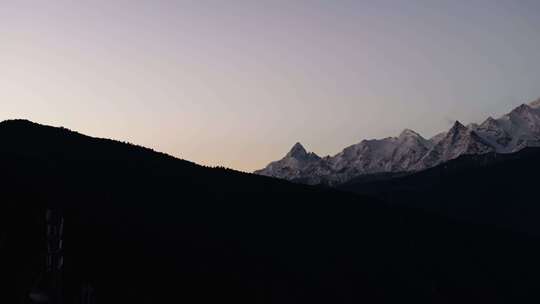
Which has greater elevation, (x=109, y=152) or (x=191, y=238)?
(x=109, y=152)

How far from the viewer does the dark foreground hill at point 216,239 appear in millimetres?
56188

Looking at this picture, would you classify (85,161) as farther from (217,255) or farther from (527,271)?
(527,271)

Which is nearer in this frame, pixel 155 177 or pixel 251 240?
pixel 251 240

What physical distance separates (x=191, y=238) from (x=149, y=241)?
10.4 metres

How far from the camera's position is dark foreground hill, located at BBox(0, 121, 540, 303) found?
56.2m

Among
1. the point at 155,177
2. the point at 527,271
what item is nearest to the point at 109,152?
the point at 155,177

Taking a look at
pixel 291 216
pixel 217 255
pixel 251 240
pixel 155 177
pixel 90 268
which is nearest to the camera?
pixel 90 268

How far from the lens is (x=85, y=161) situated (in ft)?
314

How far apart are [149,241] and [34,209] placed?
56.0 ft

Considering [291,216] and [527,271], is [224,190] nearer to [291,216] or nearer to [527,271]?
[291,216]

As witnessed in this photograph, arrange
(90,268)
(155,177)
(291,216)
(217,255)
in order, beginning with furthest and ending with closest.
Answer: (291,216) < (155,177) < (217,255) < (90,268)

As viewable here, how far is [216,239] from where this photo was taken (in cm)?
8438

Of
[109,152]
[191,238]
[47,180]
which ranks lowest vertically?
[191,238]

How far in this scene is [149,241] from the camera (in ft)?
234
